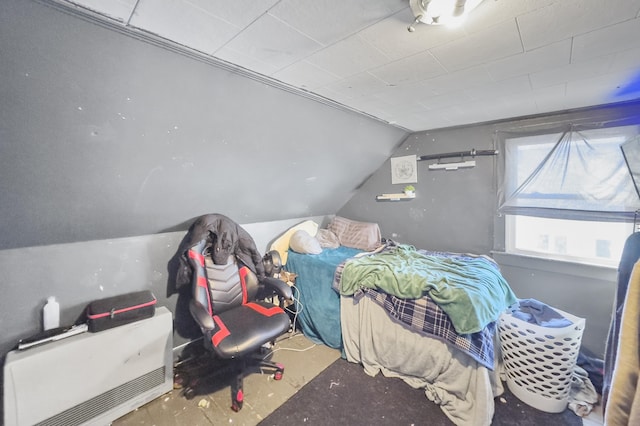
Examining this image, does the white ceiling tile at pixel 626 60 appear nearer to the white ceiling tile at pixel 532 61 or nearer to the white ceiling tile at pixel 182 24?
the white ceiling tile at pixel 532 61

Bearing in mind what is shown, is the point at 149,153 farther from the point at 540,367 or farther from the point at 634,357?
the point at 540,367

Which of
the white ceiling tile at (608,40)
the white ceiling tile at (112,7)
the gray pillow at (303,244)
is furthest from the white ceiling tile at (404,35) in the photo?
the gray pillow at (303,244)

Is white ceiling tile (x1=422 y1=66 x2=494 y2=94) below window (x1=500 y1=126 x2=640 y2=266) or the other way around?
the other way around

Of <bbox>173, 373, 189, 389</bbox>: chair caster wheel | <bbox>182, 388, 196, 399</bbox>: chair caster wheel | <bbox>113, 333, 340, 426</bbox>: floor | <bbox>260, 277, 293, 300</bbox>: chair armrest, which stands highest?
<bbox>260, 277, 293, 300</bbox>: chair armrest

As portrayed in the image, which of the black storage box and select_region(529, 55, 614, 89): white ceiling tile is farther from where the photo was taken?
the black storage box

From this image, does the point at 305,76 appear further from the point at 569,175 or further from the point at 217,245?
the point at 569,175

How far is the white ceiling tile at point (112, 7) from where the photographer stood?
0.92m

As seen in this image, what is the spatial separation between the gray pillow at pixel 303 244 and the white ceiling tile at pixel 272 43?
1885mm

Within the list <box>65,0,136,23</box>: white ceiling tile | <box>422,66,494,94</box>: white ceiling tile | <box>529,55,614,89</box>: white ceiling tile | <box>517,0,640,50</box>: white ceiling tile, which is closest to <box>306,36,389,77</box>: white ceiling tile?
<box>422,66,494,94</box>: white ceiling tile

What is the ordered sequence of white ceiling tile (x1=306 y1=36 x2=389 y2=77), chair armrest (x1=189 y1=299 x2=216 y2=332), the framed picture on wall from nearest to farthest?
white ceiling tile (x1=306 y1=36 x2=389 y2=77) → chair armrest (x1=189 y1=299 x2=216 y2=332) → the framed picture on wall

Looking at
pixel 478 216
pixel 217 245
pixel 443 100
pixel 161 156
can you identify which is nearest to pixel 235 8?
pixel 161 156

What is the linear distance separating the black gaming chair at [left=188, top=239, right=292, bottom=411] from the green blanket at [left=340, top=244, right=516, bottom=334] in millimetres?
715

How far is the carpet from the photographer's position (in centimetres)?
162

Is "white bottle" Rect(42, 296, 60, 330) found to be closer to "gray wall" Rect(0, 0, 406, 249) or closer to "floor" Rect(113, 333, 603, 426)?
"gray wall" Rect(0, 0, 406, 249)
